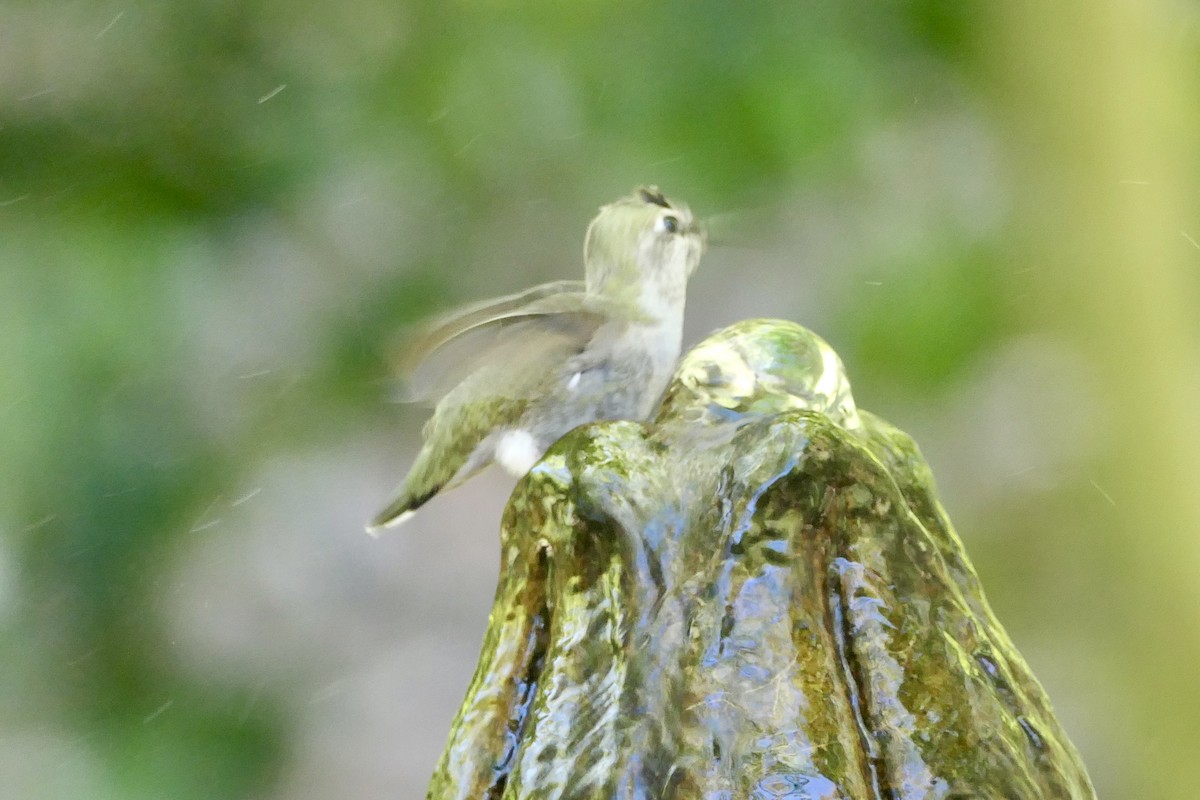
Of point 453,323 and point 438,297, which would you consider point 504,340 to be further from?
point 438,297

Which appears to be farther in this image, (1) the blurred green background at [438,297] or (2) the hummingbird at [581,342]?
(1) the blurred green background at [438,297]

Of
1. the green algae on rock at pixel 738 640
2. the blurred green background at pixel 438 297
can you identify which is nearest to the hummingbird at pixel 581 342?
the green algae on rock at pixel 738 640

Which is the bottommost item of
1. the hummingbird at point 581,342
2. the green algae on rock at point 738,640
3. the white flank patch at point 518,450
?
the green algae on rock at point 738,640

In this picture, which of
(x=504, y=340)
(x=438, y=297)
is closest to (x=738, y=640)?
(x=504, y=340)

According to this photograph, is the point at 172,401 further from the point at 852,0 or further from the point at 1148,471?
the point at 1148,471

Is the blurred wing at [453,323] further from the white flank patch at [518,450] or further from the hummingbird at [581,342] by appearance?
the white flank patch at [518,450]

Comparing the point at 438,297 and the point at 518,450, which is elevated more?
the point at 438,297
